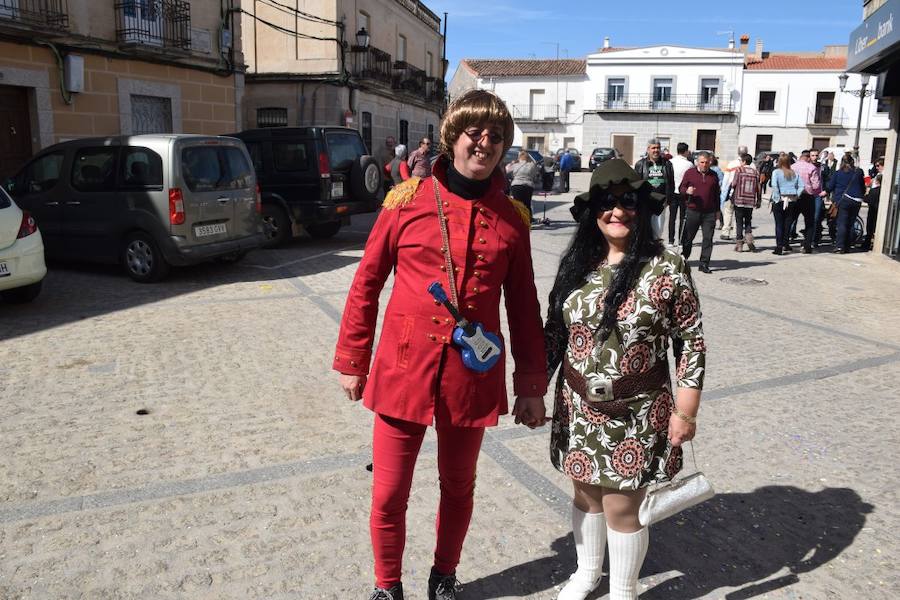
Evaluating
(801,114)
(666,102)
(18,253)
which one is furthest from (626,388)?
(666,102)

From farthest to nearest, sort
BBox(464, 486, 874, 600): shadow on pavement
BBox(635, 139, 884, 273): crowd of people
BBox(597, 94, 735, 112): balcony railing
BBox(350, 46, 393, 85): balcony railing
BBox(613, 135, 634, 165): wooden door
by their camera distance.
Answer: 1. BBox(613, 135, 634, 165): wooden door
2. BBox(597, 94, 735, 112): balcony railing
3. BBox(350, 46, 393, 85): balcony railing
4. BBox(635, 139, 884, 273): crowd of people
5. BBox(464, 486, 874, 600): shadow on pavement

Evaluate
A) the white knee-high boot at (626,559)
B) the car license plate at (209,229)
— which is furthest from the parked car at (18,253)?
the white knee-high boot at (626,559)

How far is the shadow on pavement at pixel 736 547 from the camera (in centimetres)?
285

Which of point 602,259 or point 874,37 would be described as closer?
point 602,259

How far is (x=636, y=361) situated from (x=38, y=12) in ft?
44.4

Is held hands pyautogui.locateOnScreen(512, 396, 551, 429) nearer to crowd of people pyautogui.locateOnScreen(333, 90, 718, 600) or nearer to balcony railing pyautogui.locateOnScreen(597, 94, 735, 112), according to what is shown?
crowd of people pyautogui.locateOnScreen(333, 90, 718, 600)

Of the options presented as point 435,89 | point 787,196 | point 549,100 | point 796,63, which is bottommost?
point 787,196

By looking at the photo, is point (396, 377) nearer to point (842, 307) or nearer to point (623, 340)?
point (623, 340)

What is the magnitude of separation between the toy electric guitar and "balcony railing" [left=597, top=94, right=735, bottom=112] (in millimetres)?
51429

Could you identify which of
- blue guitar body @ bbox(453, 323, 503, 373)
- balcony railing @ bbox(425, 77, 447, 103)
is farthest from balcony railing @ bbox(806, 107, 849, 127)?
blue guitar body @ bbox(453, 323, 503, 373)

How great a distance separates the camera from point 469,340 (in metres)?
2.33

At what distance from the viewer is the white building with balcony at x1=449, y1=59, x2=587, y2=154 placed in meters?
54.5

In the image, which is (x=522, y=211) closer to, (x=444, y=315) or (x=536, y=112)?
(x=444, y=315)

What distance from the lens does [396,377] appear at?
2385 millimetres
